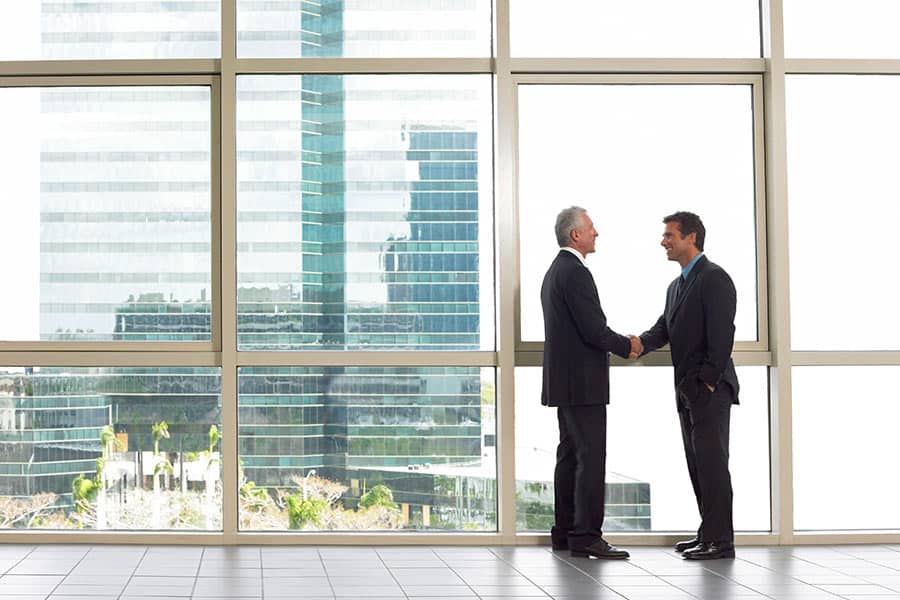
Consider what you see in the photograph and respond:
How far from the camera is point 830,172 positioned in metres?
5.41

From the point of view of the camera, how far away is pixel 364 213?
17.4 feet

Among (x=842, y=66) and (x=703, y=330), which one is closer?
(x=703, y=330)

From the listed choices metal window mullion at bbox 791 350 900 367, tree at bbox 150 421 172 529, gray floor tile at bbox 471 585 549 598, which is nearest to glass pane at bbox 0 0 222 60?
tree at bbox 150 421 172 529

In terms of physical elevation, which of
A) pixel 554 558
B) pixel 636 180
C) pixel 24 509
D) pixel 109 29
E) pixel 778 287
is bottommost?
pixel 554 558

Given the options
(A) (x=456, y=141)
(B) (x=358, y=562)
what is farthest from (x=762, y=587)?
(A) (x=456, y=141)

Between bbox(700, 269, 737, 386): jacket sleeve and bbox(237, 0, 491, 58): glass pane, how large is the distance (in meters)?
1.48

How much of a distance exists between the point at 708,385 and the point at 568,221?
2.97ft

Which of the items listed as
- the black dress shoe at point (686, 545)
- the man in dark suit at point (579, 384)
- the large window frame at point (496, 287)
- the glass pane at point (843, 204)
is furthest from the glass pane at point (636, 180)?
the black dress shoe at point (686, 545)

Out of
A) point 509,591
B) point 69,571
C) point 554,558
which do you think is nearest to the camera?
point 509,591

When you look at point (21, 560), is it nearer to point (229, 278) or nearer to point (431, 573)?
point (229, 278)

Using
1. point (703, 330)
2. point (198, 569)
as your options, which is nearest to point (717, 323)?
point (703, 330)

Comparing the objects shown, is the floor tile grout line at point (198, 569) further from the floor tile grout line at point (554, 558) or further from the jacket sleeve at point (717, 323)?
the jacket sleeve at point (717, 323)

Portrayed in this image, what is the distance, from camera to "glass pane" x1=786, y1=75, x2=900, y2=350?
211 inches

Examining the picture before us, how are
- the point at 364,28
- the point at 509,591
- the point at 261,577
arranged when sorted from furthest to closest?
the point at 364,28, the point at 261,577, the point at 509,591
